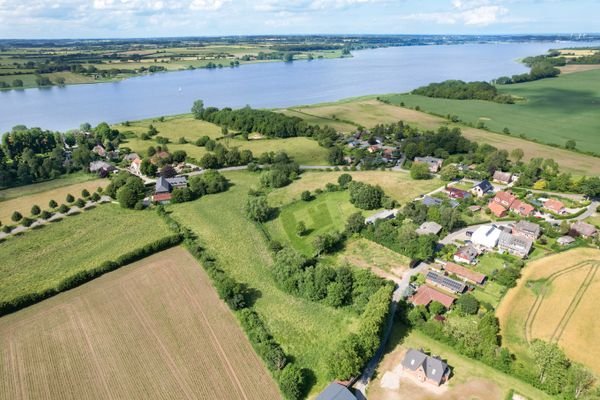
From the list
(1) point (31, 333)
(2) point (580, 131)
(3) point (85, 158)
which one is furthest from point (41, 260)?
(2) point (580, 131)

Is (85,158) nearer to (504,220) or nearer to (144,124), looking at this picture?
(144,124)

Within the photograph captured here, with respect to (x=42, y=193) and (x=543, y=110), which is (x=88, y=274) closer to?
(x=42, y=193)

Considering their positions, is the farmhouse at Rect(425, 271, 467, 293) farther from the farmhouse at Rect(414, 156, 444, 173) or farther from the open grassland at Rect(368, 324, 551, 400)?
the farmhouse at Rect(414, 156, 444, 173)

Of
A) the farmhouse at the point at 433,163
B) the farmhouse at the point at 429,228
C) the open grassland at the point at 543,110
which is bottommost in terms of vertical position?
the farmhouse at the point at 429,228

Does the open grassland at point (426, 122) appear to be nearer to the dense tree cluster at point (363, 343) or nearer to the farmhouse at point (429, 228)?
the farmhouse at point (429, 228)

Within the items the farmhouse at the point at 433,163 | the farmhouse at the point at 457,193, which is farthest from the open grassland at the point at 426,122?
the farmhouse at the point at 457,193

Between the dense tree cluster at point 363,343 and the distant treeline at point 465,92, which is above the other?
the distant treeline at point 465,92
